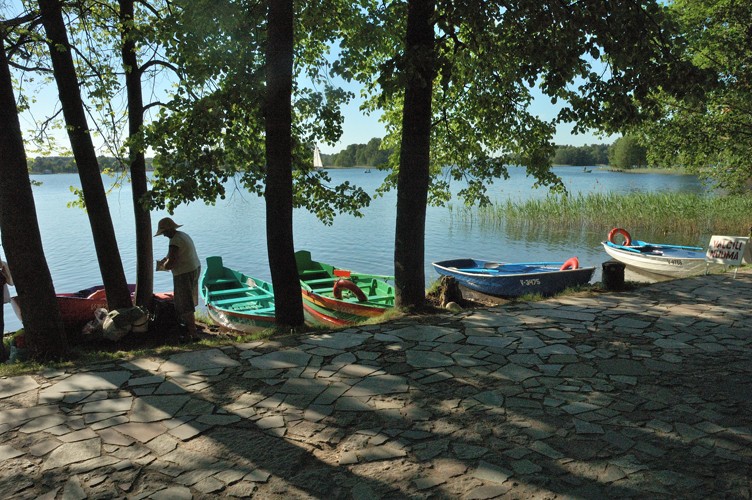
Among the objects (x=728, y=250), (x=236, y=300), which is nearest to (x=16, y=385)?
(x=236, y=300)

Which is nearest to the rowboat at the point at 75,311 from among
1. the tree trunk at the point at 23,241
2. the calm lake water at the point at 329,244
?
the tree trunk at the point at 23,241

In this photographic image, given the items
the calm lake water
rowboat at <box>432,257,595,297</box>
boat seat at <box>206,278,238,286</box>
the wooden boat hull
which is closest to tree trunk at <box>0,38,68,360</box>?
boat seat at <box>206,278,238,286</box>

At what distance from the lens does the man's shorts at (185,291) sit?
8055 mm

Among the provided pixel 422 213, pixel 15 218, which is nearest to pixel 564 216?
pixel 422 213

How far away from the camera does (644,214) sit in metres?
23.7

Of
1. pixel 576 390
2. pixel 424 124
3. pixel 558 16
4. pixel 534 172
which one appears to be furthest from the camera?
pixel 534 172

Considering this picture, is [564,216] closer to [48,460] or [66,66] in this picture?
[66,66]

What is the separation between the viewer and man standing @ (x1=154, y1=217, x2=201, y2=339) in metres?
7.87

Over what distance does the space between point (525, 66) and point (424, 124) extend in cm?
157

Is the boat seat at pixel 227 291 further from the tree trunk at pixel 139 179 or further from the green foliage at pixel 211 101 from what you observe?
the green foliage at pixel 211 101

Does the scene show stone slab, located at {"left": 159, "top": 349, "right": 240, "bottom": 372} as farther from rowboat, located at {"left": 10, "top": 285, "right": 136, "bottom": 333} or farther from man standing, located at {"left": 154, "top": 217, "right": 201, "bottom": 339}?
rowboat, located at {"left": 10, "top": 285, "right": 136, "bottom": 333}

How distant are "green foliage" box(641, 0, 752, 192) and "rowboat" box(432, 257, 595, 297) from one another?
4747 millimetres

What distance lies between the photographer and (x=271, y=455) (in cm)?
349

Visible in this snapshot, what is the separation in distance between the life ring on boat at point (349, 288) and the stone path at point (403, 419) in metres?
3.87
